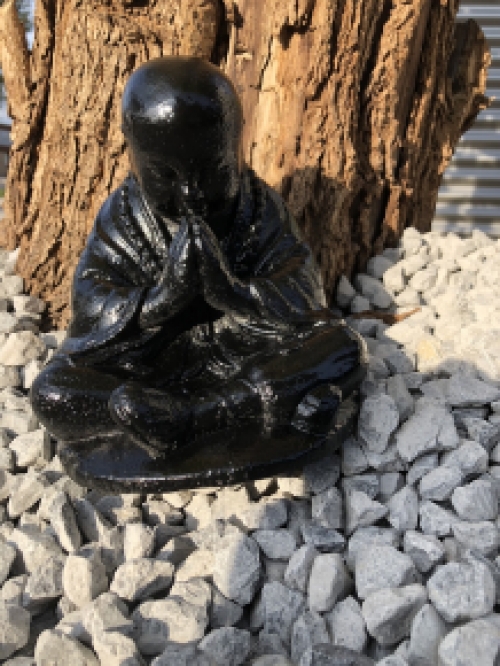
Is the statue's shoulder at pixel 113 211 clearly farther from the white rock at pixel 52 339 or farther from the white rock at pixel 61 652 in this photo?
the white rock at pixel 61 652

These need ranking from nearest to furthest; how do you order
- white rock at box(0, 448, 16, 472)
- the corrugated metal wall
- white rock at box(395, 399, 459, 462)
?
white rock at box(395, 399, 459, 462) → white rock at box(0, 448, 16, 472) → the corrugated metal wall

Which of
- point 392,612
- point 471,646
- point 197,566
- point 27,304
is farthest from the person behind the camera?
point 27,304

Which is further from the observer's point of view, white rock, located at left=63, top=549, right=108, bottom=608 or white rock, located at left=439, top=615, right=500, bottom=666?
white rock, located at left=63, top=549, right=108, bottom=608

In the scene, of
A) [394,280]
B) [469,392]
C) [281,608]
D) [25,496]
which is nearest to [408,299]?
[394,280]

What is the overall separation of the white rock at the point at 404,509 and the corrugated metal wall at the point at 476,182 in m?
4.67

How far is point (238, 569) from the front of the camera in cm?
147

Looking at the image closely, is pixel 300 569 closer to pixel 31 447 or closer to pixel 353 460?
pixel 353 460

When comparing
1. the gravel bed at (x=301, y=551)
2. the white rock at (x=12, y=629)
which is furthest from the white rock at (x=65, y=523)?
the white rock at (x=12, y=629)

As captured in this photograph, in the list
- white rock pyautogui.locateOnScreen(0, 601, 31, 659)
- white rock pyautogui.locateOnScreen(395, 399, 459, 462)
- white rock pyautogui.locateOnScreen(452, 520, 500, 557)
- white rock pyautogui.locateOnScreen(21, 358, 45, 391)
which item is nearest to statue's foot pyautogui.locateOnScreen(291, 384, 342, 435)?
white rock pyautogui.locateOnScreen(395, 399, 459, 462)

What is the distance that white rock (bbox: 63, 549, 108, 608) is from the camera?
57.1 inches

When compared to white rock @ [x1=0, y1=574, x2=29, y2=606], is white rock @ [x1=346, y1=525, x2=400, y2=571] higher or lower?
higher

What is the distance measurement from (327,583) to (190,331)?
Result: 79cm

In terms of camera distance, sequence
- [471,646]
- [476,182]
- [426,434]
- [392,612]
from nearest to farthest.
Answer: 1. [471,646]
2. [392,612]
3. [426,434]
4. [476,182]

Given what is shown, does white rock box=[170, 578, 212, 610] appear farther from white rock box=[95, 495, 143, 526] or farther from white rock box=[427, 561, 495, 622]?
white rock box=[427, 561, 495, 622]
